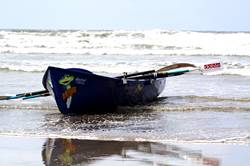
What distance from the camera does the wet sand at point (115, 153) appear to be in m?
6.59

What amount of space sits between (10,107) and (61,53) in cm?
2144


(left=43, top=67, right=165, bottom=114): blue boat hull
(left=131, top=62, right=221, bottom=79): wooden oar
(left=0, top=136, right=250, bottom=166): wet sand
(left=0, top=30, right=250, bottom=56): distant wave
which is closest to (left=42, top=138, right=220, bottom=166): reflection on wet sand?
(left=0, top=136, right=250, bottom=166): wet sand

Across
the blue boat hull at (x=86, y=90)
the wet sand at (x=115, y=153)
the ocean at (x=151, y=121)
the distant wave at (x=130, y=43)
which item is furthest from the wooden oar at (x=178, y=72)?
the distant wave at (x=130, y=43)

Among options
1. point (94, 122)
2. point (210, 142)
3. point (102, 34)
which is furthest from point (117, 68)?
point (102, 34)

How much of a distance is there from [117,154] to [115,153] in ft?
0.27

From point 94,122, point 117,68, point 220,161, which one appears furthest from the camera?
point 117,68

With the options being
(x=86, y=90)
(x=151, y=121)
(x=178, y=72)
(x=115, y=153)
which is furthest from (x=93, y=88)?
(x=115, y=153)

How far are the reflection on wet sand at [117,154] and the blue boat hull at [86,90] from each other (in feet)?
7.92

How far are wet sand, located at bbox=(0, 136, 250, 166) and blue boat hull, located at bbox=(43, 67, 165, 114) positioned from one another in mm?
2280

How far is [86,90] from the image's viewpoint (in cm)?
1079

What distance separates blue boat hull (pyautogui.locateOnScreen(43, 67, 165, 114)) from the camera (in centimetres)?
1045

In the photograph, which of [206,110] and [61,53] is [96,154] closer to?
[206,110]

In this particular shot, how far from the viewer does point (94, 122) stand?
10.2 meters

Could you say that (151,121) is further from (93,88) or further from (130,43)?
(130,43)
